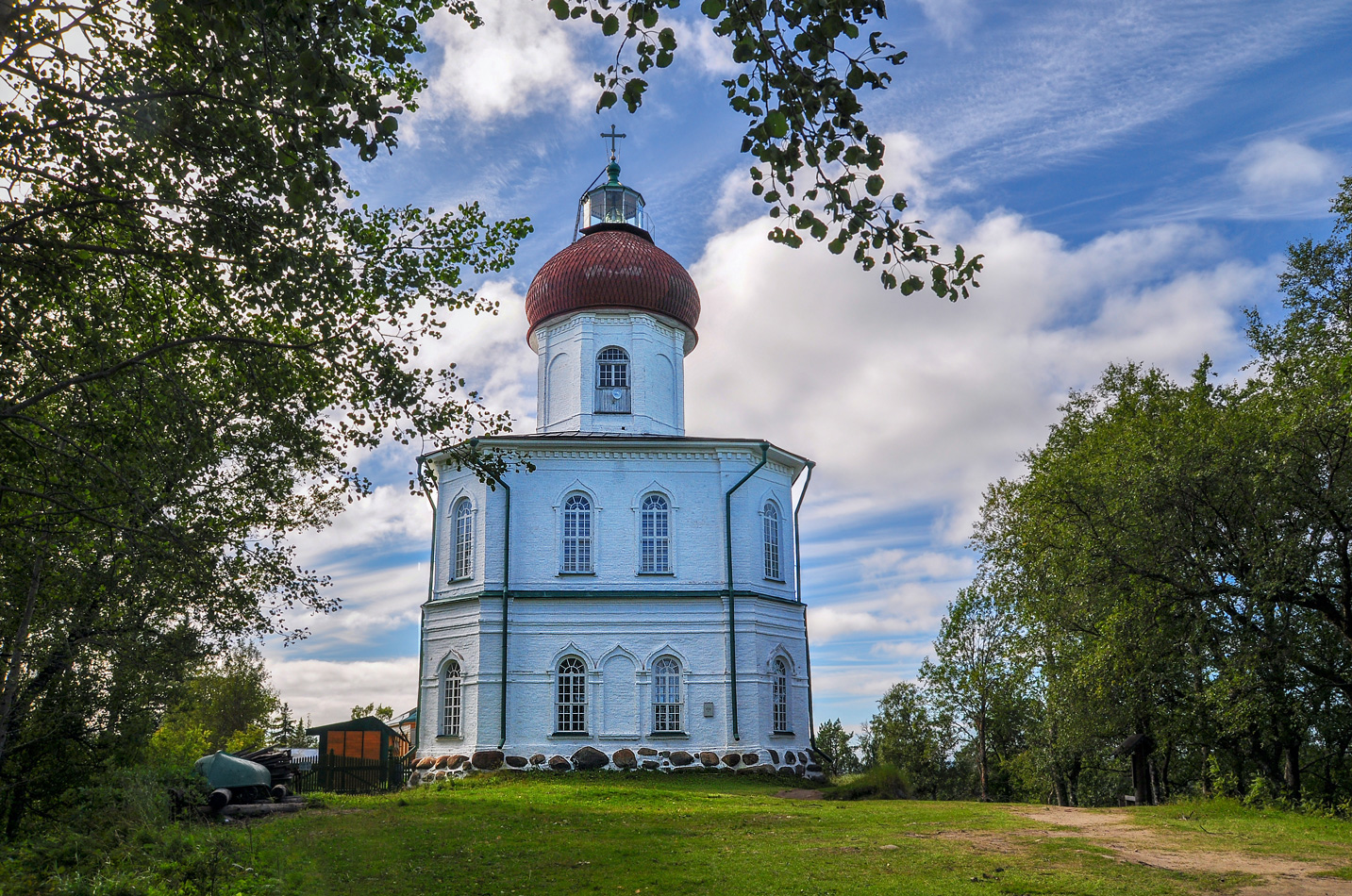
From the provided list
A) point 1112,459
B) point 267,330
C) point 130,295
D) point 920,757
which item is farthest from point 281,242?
point 920,757

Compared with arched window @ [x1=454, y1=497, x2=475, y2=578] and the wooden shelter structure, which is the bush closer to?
arched window @ [x1=454, y1=497, x2=475, y2=578]

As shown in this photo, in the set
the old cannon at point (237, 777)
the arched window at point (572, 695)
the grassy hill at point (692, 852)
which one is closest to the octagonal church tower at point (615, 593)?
the arched window at point (572, 695)

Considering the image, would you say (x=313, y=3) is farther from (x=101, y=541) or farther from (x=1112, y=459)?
(x=1112, y=459)

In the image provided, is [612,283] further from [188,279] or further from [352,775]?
[188,279]

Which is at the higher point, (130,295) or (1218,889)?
(130,295)

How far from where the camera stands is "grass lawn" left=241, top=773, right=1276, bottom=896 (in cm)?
873

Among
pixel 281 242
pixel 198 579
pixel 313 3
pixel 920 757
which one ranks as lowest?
pixel 920 757

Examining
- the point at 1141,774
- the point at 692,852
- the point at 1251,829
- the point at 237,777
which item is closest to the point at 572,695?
the point at 237,777

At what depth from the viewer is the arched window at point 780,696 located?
77.3 ft

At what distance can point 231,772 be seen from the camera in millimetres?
16844

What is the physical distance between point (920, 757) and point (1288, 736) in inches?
539

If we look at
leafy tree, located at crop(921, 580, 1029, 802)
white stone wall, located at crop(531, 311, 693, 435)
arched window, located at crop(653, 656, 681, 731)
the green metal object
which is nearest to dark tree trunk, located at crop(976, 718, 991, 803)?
leafy tree, located at crop(921, 580, 1029, 802)

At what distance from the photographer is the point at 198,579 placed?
887 centimetres

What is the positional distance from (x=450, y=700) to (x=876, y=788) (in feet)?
34.5
